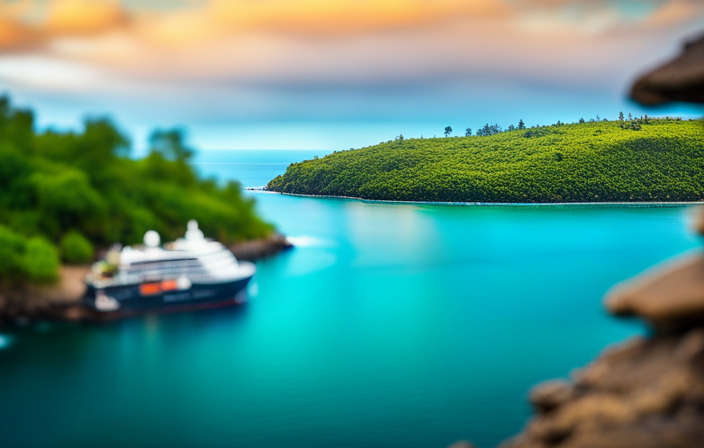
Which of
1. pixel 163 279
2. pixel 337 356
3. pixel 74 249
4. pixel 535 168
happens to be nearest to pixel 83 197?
pixel 74 249

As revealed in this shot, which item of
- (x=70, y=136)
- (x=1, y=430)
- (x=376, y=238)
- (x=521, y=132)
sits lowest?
(x=1, y=430)

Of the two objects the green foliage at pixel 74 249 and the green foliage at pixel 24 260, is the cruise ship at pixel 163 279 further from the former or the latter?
the green foliage at pixel 24 260

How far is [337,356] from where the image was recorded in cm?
1797

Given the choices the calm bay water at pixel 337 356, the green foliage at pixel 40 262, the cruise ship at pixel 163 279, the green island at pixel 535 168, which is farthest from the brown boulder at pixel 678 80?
the green island at pixel 535 168

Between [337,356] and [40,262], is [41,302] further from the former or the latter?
[337,356]

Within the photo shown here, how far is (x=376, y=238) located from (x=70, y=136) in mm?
22859

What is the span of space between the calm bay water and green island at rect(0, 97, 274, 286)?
10.1 feet

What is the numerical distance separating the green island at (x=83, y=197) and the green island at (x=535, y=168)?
4915 cm

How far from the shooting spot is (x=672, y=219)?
180 ft

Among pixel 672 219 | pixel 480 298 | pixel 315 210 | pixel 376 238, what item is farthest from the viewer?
pixel 315 210

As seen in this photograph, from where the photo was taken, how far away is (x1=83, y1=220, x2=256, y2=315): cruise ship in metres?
20.6

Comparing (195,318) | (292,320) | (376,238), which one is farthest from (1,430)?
(376,238)

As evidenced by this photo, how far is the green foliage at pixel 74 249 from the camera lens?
22.7 metres

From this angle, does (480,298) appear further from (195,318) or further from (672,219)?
(672,219)
